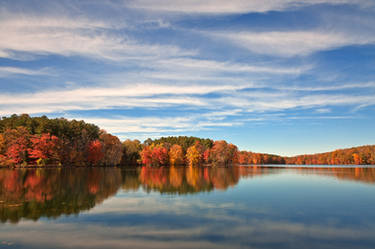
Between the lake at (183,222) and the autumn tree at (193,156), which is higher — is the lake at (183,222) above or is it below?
below

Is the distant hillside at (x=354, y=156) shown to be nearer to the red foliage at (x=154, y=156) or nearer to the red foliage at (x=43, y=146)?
the red foliage at (x=154, y=156)

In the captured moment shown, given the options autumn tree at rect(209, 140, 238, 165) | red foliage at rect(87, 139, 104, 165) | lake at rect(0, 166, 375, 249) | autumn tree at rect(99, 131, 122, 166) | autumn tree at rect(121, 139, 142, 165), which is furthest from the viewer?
autumn tree at rect(209, 140, 238, 165)

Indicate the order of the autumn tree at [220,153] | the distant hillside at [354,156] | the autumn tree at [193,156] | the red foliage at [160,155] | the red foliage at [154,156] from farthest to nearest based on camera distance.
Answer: the distant hillside at [354,156], the autumn tree at [220,153], the autumn tree at [193,156], the red foliage at [160,155], the red foliage at [154,156]

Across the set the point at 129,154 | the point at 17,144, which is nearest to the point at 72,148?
the point at 17,144

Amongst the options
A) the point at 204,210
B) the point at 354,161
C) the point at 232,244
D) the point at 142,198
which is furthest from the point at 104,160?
the point at 354,161

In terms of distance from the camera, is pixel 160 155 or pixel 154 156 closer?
pixel 154 156

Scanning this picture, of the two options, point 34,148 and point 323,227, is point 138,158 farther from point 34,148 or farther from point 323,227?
point 323,227

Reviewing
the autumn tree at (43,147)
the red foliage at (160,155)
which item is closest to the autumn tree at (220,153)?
the red foliage at (160,155)

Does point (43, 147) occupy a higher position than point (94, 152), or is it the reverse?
point (43, 147)

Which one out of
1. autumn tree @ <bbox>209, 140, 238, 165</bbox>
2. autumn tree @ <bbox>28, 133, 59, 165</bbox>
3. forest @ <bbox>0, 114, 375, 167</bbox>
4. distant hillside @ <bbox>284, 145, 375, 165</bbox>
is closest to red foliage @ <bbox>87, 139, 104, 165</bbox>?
forest @ <bbox>0, 114, 375, 167</bbox>

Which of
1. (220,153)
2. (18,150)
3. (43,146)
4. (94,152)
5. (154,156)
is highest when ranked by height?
(43,146)

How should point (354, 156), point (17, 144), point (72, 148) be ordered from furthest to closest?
point (354, 156) → point (72, 148) → point (17, 144)

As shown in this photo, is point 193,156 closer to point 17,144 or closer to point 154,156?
point 154,156

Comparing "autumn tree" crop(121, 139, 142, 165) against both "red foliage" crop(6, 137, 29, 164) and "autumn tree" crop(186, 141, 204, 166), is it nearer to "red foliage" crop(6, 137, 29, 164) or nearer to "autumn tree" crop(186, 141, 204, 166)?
"autumn tree" crop(186, 141, 204, 166)
